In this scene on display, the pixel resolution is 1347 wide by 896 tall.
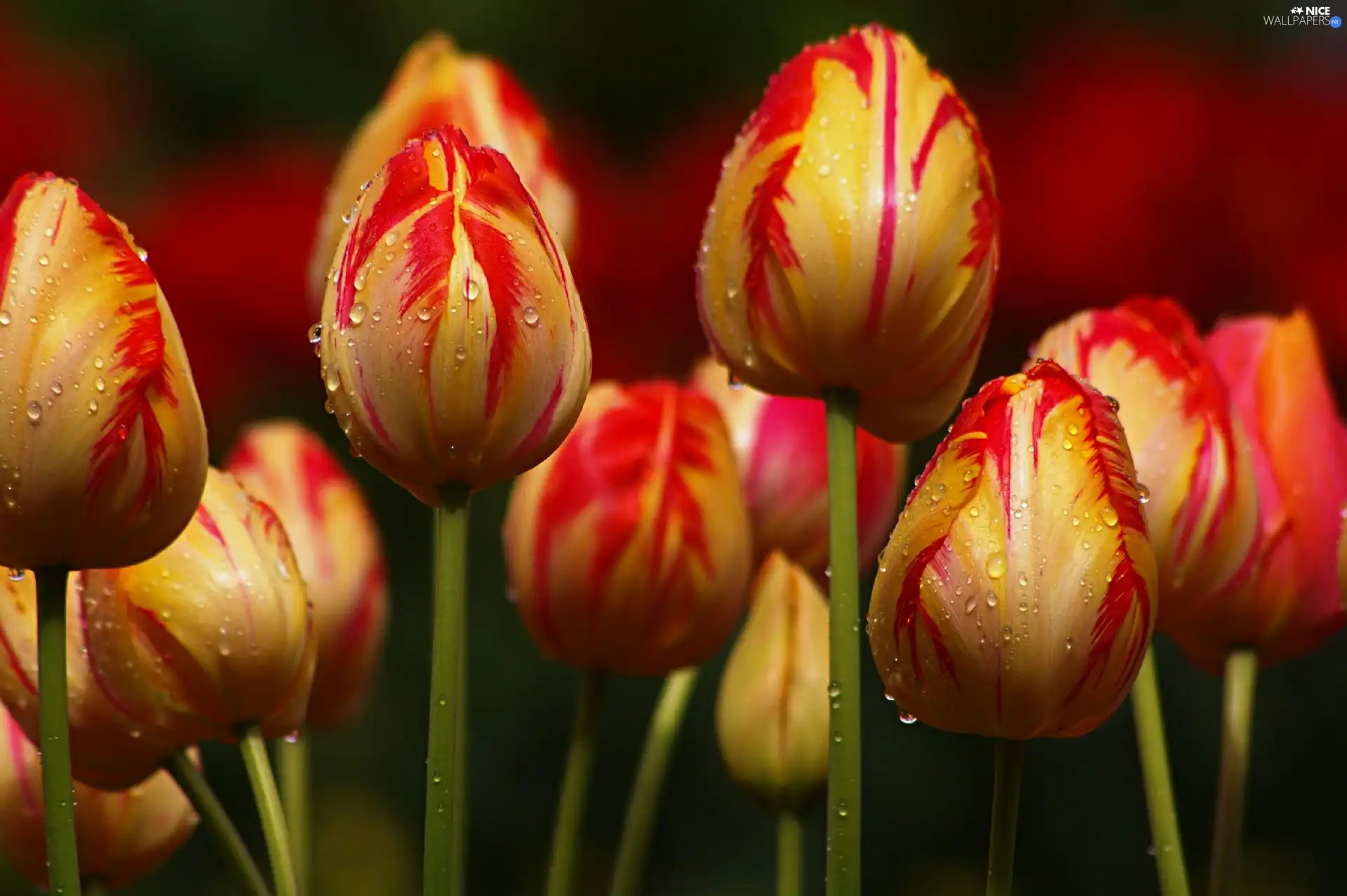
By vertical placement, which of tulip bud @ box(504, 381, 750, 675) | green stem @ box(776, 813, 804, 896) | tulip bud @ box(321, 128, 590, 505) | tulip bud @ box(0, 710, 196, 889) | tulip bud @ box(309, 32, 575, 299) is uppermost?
tulip bud @ box(309, 32, 575, 299)

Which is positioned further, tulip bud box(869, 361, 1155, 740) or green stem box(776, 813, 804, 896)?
green stem box(776, 813, 804, 896)

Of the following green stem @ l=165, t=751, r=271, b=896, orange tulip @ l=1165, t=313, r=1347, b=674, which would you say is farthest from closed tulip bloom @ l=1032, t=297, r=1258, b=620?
green stem @ l=165, t=751, r=271, b=896

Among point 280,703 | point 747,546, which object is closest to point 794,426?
point 747,546

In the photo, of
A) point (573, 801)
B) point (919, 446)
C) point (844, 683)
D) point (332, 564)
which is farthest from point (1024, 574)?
point (919, 446)

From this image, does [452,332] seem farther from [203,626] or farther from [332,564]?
[332,564]

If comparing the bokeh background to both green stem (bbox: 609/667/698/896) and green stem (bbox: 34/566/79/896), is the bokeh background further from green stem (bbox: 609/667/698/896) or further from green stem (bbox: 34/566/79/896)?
green stem (bbox: 34/566/79/896)

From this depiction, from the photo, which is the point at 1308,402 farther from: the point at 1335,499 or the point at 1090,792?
the point at 1090,792
